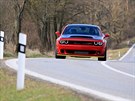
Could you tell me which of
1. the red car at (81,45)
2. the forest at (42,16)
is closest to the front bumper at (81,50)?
the red car at (81,45)

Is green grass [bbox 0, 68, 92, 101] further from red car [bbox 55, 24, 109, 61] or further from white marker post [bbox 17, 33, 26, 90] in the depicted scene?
red car [bbox 55, 24, 109, 61]

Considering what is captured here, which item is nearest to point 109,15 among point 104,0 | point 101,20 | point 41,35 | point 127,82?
point 101,20

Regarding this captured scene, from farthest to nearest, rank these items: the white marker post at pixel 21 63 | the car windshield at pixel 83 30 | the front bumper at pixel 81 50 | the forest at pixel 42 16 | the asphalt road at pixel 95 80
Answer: the forest at pixel 42 16 → the car windshield at pixel 83 30 → the front bumper at pixel 81 50 → the white marker post at pixel 21 63 → the asphalt road at pixel 95 80

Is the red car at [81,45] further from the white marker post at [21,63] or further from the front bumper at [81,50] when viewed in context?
the white marker post at [21,63]

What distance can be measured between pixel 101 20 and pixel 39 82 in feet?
181

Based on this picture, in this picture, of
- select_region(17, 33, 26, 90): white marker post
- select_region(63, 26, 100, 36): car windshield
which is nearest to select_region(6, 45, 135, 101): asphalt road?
select_region(17, 33, 26, 90): white marker post

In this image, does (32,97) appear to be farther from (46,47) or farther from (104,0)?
(104,0)

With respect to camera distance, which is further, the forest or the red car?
the forest

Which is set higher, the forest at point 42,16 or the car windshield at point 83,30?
the car windshield at point 83,30

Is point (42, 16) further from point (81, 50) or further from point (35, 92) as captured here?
point (35, 92)

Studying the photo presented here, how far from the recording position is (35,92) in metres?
10.9

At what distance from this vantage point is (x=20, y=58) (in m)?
11.6

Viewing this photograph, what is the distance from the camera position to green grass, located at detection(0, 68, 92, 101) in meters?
9.84

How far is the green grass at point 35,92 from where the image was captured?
9.84 meters
